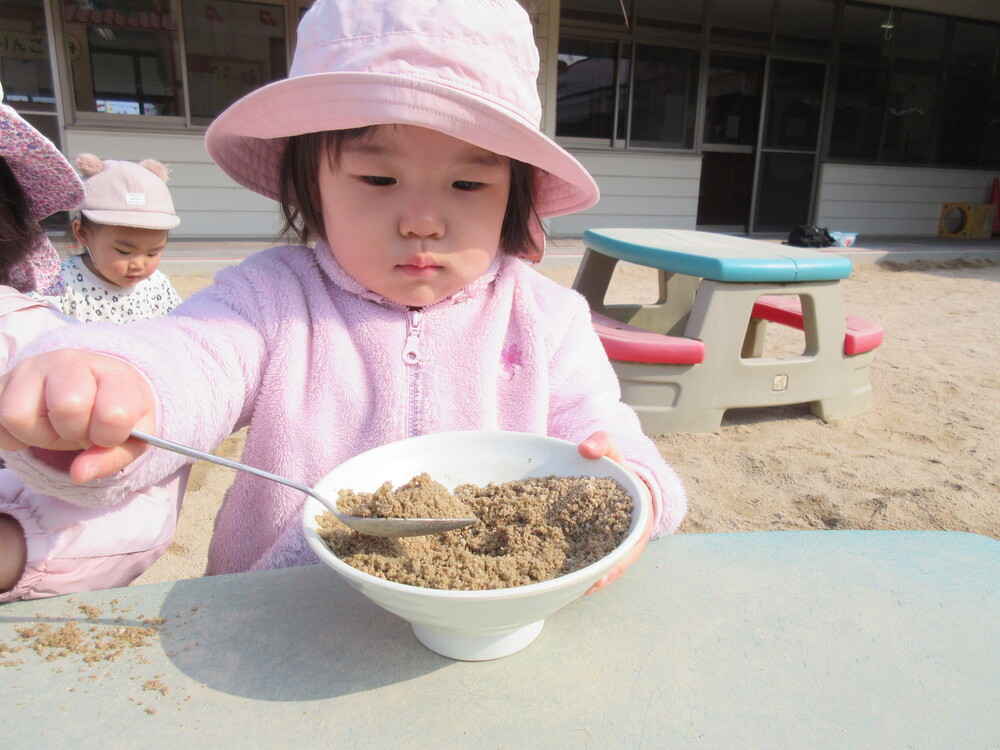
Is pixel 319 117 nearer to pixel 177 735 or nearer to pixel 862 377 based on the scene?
pixel 177 735

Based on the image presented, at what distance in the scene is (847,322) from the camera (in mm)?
3291

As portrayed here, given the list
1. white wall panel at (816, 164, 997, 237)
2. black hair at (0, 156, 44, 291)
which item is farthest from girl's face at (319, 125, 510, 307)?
white wall panel at (816, 164, 997, 237)

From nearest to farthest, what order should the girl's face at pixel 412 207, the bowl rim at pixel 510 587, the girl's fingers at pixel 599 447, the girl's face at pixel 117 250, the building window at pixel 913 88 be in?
1. the bowl rim at pixel 510 587
2. the girl's fingers at pixel 599 447
3. the girl's face at pixel 412 207
4. the girl's face at pixel 117 250
5. the building window at pixel 913 88

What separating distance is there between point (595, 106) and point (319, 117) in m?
7.54

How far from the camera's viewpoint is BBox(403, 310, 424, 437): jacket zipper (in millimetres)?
1098

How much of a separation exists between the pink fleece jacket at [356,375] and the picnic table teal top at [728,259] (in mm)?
1728

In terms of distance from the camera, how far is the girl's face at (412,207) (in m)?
0.92

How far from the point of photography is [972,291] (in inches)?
240

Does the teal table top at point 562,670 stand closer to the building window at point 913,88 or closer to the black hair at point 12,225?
the black hair at point 12,225

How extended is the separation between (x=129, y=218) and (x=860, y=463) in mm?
3131

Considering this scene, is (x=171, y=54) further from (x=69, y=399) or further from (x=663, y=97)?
(x=69, y=399)

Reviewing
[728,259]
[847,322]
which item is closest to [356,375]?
[728,259]

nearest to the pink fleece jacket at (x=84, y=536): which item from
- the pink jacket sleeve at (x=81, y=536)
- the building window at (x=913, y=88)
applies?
the pink jacket sleeve at (x=81, y=536)

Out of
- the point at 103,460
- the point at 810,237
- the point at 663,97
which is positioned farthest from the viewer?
the point at 663,97
